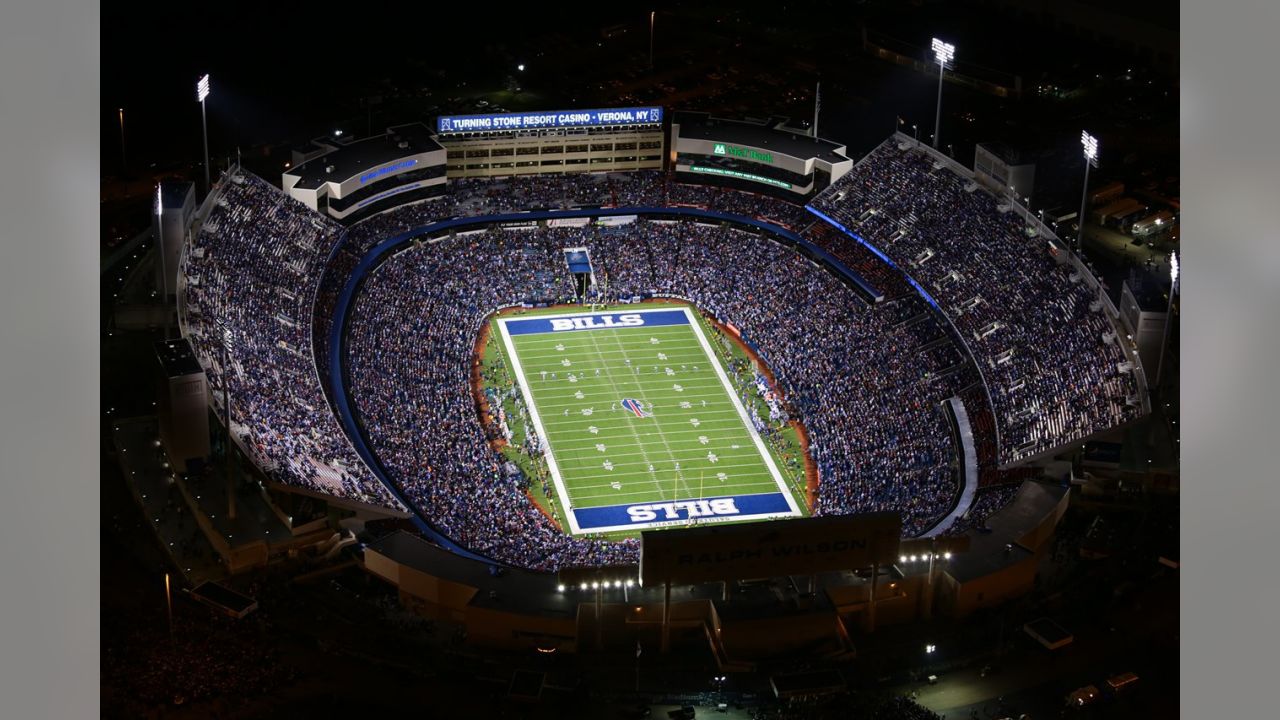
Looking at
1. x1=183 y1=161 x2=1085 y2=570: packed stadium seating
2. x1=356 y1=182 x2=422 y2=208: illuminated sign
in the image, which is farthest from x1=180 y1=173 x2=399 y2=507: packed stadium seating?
x1=356 y1=182 x2=422 y2=208: illuminated sign

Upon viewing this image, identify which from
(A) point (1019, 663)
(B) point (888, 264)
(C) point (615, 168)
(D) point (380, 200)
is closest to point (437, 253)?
(D) point (380, 200)

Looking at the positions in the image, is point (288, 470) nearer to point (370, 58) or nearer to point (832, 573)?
point (832, 573)

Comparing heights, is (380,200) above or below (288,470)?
above

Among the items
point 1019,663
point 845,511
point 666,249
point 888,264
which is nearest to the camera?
point 1019,663

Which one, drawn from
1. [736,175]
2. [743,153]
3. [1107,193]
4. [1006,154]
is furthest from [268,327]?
[1107,193]

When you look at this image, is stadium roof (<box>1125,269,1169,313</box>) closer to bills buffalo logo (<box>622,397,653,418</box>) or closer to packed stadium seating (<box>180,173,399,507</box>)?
bills buffalo logo (<box>622,397,653,418</box>)
